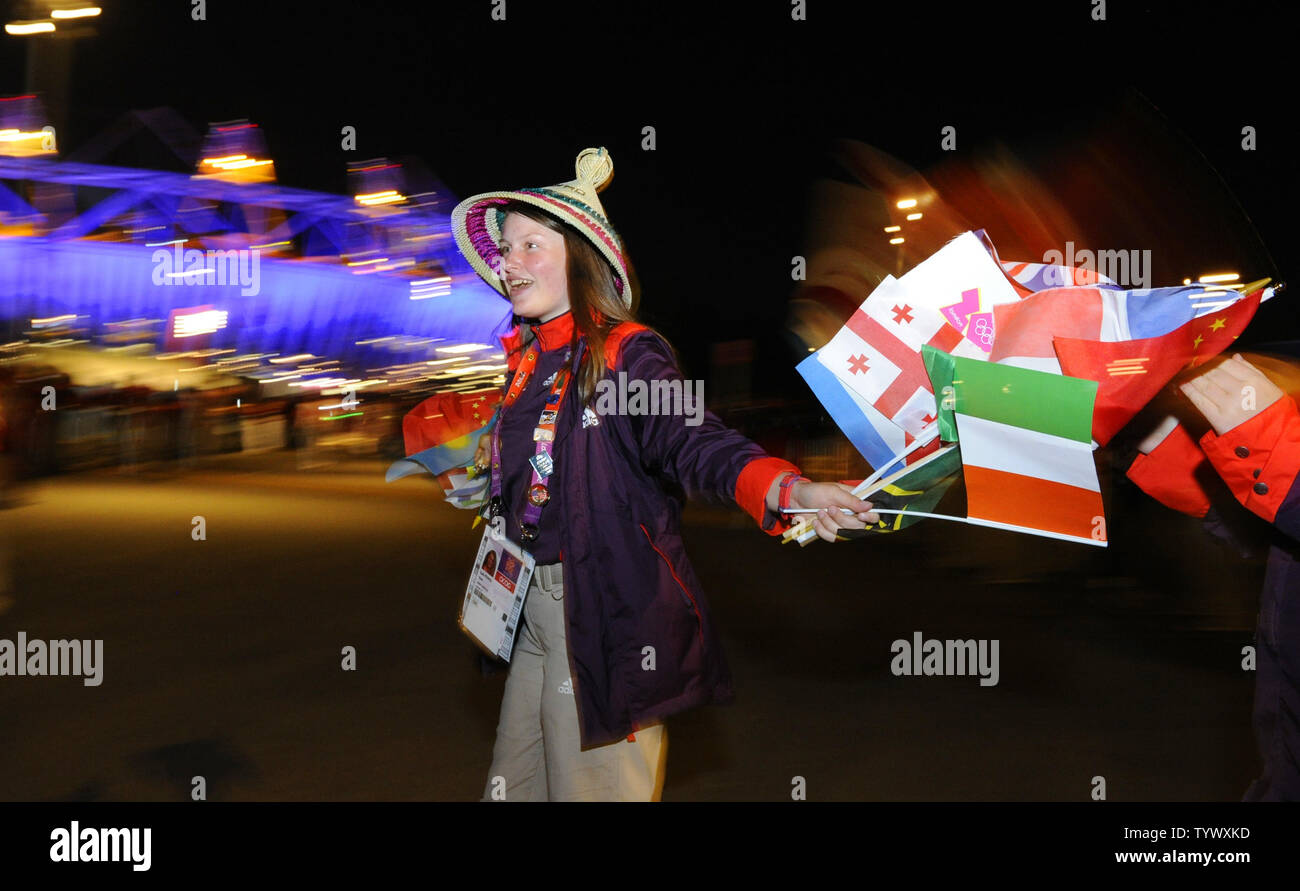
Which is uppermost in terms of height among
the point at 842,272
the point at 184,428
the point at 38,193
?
the point at 38,193

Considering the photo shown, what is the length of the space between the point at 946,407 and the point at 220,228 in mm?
49441

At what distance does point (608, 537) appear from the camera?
2.60 m

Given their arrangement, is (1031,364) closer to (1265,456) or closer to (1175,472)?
(1265,456)

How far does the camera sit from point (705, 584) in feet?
29.3

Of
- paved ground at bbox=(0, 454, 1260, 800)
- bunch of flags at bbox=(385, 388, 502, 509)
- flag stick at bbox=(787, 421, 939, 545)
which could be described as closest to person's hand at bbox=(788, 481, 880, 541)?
flag stick at bbox=(787, 421, 939, 545)

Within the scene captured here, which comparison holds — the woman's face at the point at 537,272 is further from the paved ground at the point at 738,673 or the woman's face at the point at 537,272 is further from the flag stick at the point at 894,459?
the paved ground at the point at 738,673

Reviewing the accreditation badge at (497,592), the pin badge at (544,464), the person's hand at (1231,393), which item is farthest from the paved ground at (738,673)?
the person's hand at (1231,393)

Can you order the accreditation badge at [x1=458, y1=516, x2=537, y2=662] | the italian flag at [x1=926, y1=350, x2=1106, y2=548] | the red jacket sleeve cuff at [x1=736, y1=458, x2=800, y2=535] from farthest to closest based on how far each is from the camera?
the accreditation badge at [x1=458, y1=516, x2=537, y2=662], the red jacket sleeve cuff at [x1=736, y1=458, x2=800, y2=535], the italian flag at [x1=926, y1=350, x2=1106, y2=548]

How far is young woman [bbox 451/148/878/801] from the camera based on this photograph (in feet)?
8.48

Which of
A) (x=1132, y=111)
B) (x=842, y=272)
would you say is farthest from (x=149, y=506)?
(x=1132, y=111)

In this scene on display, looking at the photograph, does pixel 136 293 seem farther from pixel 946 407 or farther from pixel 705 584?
pixel 946 407

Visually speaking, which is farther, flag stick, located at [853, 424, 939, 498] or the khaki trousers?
the khaki trousers

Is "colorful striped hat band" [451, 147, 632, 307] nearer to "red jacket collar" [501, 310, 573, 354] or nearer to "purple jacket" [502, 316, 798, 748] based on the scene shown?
"red jacket collar" [501, 310, 573, 354]

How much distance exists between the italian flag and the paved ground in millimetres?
1577
